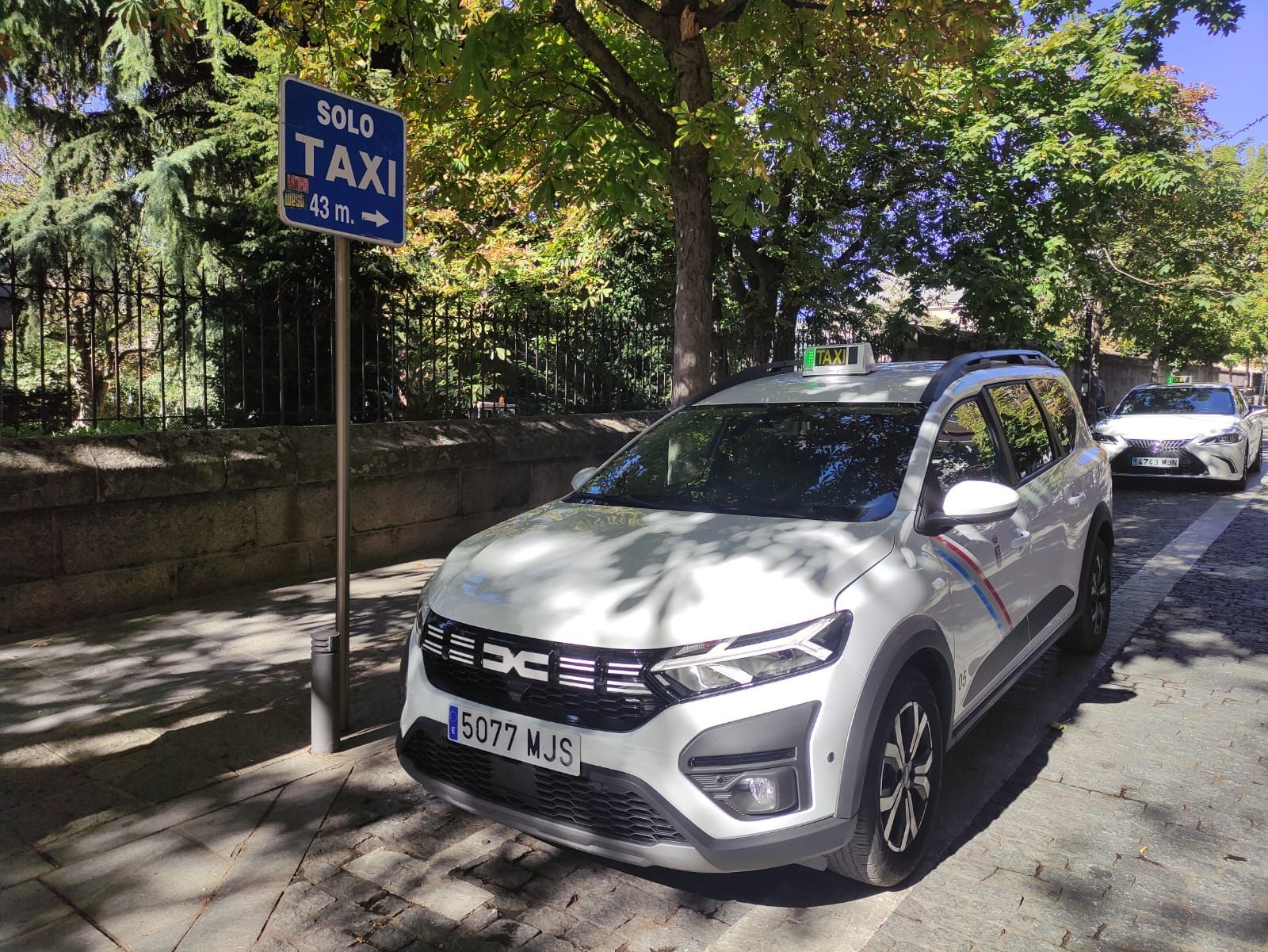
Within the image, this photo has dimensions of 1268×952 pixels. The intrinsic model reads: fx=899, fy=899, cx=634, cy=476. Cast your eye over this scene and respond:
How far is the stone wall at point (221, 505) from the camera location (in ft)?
17.4

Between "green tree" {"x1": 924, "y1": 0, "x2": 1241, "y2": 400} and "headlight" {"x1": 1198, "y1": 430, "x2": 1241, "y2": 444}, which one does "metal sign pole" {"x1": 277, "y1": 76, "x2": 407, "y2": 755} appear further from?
"headlight" {"x1": 1198, "y1": 430, "x2": 1241, "y2": 444}

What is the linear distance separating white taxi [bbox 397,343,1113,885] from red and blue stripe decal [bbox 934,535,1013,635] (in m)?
0.01

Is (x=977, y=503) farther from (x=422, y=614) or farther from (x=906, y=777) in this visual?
(x=422, y=614)

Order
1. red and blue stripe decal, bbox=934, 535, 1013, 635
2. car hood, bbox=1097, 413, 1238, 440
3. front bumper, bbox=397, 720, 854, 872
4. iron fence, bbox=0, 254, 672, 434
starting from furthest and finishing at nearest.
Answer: car hood, bbox=1097, 413, 1238, 440 → iron fence, bbox=0, 254, 672, 434 → red and blue stripe decal, bbox=934, 535, 1013, 635 → front bumper, bbox=397, 720, 854, 872

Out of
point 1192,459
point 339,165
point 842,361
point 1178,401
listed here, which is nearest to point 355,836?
point 339,165

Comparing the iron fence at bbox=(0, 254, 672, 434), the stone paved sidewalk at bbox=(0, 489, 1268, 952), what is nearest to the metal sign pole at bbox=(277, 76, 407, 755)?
the stone paved sidewalk at bbox=(0, 489, 1268, 952)

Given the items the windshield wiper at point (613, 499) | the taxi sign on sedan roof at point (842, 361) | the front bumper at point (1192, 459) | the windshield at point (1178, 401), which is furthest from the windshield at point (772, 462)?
the windshield at point (1178, 401)

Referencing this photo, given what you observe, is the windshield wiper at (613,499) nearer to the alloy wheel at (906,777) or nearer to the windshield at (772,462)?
the windshield at (772,462)

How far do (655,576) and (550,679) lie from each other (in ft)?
1.50

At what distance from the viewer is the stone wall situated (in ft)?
17.4

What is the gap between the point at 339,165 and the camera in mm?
3887

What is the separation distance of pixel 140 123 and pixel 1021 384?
10.4m

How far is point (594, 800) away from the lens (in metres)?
2.63

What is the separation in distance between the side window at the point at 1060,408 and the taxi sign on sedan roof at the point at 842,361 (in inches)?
44.1
